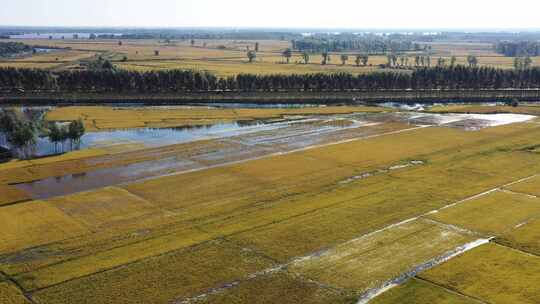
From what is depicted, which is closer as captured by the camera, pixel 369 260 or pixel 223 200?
pixel 369 260

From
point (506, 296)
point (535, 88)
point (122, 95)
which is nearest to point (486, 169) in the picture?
point (506, 296)

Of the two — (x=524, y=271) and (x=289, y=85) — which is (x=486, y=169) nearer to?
(x=524, y=271)

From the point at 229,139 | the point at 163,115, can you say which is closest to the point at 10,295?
the point at 229,139

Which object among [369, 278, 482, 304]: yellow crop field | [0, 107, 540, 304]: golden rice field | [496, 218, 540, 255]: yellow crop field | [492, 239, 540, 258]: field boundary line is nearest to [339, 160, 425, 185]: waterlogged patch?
[0, 107, 540, 304]: golden rice field

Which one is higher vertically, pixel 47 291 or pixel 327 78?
pixel 327 78

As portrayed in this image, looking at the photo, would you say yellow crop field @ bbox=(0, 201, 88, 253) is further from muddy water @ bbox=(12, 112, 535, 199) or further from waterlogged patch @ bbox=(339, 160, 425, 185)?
waterlogged patch @ bbox=(339, 160, 425, 185)

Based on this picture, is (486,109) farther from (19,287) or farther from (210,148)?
(19,287)
